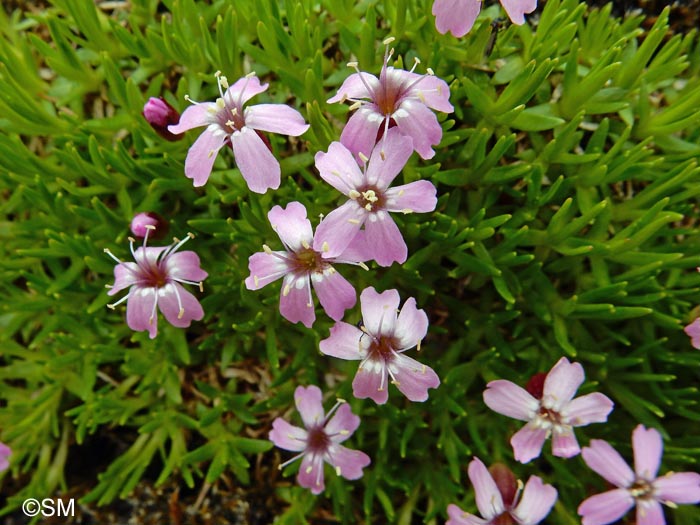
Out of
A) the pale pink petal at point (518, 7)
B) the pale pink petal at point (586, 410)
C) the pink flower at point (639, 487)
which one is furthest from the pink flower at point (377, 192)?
the pink flower at point (639, 487)

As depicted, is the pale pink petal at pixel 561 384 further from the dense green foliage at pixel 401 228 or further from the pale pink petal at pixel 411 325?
the pale pink petal at pixel 411 325

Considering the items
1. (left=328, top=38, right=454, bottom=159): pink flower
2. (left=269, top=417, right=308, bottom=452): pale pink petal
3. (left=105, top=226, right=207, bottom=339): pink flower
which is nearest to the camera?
(left=328, top=38, right=454, bottom=159): pink flower

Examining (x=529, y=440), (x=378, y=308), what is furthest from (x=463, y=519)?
(x=378, y=308)

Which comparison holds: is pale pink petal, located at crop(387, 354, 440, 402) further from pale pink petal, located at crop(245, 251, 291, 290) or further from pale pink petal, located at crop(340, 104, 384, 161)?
pale pink petal, located at crop(340, 104, 384, 161)

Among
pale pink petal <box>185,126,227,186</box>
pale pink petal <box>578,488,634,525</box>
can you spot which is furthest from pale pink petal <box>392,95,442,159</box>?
pale pink petal <box>578,488,634,525</box>

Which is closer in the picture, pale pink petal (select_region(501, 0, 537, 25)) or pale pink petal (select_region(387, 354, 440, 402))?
pale pink petal (select_region(501, 0, 537, 25))

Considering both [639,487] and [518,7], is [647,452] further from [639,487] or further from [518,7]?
[518,7]

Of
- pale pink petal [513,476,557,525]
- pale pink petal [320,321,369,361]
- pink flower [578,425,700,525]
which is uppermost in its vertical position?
pale pink petal [320,321,369,361]
